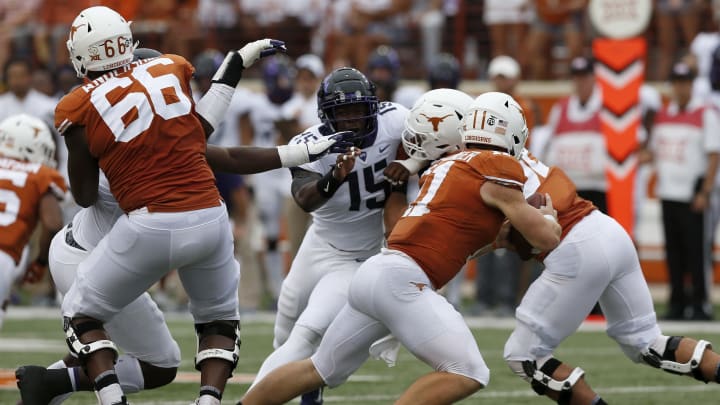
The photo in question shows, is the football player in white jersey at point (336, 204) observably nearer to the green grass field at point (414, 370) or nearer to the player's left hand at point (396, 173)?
the player's left hand at point (396, 173)

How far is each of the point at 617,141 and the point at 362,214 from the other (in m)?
5.21

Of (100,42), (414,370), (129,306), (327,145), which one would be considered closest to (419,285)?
(327,145)

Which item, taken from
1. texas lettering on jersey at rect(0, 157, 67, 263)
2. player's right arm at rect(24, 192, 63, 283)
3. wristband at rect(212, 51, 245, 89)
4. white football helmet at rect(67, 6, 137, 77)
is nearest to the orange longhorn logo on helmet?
wristband at rect(212, 51, 245, 89)

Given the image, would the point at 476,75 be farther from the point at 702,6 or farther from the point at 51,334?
the point at 51,334

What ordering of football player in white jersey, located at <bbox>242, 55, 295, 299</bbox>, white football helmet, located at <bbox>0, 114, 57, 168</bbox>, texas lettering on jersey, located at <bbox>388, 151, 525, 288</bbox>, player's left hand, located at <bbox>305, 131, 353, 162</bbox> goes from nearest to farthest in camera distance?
1. texas lettering on jersey, located at <bbox>388, 151, 525, 288</bbox>
2. player's left hand, located at <bbox>305, 131, 353, 162</bbox>
3. white football helmet, located at <bbox>0, 114, 57, 168</bbox>
4. football player in white jersey, located at <bbox>242, 55, 295, 299</bbox>

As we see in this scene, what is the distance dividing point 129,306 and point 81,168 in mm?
686

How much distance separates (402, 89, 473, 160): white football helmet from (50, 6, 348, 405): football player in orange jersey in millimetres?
941

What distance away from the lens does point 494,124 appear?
221 inches

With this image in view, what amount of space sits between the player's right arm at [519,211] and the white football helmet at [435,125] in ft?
2.31

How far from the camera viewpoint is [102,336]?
5594 millimetres

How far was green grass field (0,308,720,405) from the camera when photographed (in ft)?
23.4

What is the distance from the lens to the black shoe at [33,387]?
588 cm

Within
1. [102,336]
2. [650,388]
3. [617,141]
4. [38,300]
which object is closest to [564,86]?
[617,141]

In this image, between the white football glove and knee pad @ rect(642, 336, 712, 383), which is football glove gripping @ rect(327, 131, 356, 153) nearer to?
the white football glove
